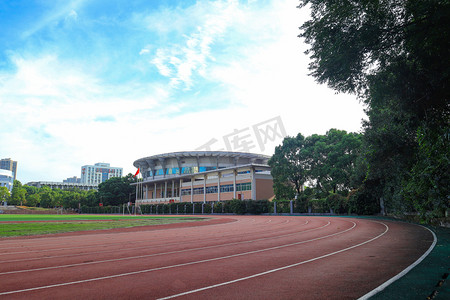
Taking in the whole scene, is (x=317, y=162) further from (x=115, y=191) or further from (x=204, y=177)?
(x=115, y=191)

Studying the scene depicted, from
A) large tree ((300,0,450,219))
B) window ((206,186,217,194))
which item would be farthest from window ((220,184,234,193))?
large tree ((300,0,450,219))

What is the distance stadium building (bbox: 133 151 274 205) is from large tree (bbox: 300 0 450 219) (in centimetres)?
4259

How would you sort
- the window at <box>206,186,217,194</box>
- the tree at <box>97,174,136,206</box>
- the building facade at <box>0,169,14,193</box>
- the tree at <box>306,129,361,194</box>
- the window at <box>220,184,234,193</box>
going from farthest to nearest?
1. the building facade at <box>0,169,14,193</box>
2. the tree at <box>97,174,136,206</box>
3. the window at <box>206,186,217,194</box>
4. the window at <box>220,184,234,193</box>
5. the tree at <box>306,129,361,194</box>

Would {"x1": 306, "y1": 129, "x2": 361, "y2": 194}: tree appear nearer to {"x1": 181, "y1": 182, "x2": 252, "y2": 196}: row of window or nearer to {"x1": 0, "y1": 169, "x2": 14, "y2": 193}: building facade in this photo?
{"x1": 181, "y1": 182, "x2": 252, "y2": 196}: row of window

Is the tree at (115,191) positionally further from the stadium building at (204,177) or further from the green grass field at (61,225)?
the green grass field at (61,225)

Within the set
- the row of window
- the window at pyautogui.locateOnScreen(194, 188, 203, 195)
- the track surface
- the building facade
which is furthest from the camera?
the building facade

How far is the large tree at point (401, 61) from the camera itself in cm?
868

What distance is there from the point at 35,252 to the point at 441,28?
1467 cm

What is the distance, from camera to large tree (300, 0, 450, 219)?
868 cm

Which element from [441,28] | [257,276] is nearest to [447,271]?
[257,276]

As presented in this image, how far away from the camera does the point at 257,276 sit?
6762 mm

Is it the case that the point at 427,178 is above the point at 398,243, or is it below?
above

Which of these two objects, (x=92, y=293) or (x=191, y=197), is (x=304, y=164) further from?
(x=92, y=293)

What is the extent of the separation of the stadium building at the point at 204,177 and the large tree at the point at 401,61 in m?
42.6
